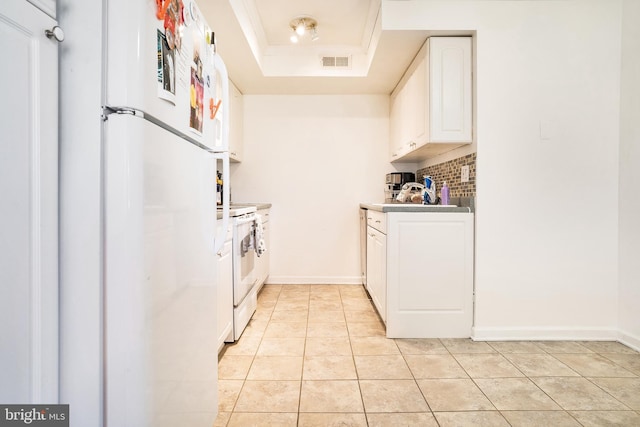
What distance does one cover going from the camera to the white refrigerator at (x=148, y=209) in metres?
0.71

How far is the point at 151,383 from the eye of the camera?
779 millimetres

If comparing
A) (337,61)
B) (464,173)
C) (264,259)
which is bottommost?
(264,259)

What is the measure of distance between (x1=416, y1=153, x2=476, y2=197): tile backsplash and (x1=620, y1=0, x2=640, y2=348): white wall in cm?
97

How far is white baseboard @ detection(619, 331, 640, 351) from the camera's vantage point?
6.83ft

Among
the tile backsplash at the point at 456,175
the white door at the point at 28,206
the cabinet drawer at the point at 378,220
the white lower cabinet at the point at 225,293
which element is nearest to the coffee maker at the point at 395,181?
the tile backsplash at the point at 456,175

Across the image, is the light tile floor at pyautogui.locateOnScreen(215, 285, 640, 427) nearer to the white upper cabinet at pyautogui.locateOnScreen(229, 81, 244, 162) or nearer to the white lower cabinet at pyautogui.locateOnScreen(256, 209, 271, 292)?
the white lower cabinet at pyautogui.locateOnScreen(256, 209, 271, 292)

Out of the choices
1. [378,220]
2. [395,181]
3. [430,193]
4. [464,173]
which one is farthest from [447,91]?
[395,181]

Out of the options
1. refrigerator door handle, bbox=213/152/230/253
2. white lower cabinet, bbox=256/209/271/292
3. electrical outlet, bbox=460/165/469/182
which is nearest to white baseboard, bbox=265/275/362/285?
white lower cabinet, bbox=256/209/271/292

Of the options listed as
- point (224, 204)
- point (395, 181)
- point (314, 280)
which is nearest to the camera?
point (224, 204)

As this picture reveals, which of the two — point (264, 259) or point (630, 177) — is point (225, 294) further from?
point (630, 177)

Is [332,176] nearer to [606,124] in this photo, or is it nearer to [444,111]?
[444,111]

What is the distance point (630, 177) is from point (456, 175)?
3.49ft

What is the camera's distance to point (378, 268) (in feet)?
8.47

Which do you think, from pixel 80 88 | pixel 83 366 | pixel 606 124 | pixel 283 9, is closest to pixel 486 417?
pixel 83 366
